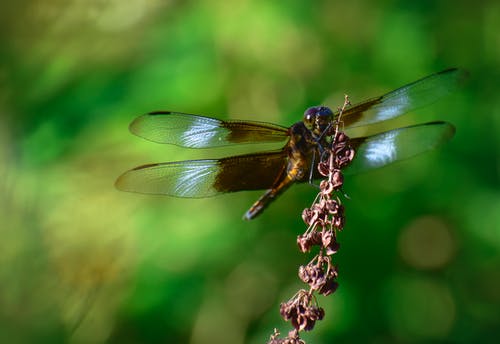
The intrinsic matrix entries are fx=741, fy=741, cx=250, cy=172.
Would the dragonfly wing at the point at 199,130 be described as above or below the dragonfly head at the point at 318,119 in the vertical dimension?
above

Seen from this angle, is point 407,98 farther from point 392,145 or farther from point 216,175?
point 216,175

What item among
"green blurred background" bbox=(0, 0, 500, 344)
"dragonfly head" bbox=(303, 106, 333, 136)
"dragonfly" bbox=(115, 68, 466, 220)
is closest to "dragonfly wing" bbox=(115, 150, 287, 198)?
"dragonfly" bbox=(115, 68, 466, 220)

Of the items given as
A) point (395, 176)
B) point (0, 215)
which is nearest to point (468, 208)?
point (395, 176)

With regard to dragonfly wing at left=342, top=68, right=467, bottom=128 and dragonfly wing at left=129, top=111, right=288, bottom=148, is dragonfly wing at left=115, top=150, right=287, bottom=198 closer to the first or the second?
dragonfly wing at left=129, top=111, right=288, bottom=148

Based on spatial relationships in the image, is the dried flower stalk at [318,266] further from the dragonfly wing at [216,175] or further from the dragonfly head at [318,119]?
the dragonfly wing at [216,175]

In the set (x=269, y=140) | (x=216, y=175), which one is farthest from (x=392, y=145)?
(x=216, y=175)

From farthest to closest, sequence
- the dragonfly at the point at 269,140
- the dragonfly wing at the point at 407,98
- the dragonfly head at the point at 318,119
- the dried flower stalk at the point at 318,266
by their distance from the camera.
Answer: the dragonfly wing at the point at 407,98, the dragonfly at the point at 269,140, the dragonfly head at the point at 318,119, the dried flower stalk at the point at 318,266

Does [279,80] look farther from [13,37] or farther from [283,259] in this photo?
[13,37]

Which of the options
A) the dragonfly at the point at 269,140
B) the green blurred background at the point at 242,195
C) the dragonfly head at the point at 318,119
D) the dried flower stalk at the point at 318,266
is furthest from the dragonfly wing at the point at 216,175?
the dried flower stalk at the point at 318,266
